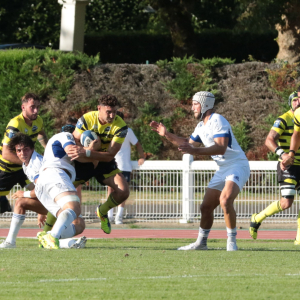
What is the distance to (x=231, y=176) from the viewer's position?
8.63 meters

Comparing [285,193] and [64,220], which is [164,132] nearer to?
[64,220]

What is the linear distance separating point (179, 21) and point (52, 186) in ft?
58.9

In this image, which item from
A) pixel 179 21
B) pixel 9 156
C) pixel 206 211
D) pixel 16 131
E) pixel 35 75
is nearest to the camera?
pixel 206 211

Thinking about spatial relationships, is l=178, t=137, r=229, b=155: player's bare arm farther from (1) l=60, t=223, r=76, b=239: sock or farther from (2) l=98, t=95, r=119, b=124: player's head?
(1) l=60, t=223, r=76, b=239: sock

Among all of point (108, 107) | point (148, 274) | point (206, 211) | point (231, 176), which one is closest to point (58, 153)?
point (108, 107)

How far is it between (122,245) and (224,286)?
176 inches

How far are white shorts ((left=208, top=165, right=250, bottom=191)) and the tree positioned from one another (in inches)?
501

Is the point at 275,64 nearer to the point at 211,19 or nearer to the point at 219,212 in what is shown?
the point at 219,212

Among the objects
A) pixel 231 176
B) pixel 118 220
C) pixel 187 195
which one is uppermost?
pixel 187 195

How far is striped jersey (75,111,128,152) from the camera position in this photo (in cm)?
948

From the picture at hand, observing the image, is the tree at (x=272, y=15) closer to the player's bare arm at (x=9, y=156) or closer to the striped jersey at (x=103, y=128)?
the striped jersey at (x=103, y=128)

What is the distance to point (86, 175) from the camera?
10016 mm

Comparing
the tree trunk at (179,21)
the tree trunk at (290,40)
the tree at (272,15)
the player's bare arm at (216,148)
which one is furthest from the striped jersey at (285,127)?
the tree trunk at (179,21)

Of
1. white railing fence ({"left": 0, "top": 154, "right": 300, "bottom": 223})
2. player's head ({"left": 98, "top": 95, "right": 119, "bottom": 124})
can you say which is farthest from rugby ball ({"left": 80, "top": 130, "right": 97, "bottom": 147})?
white railing fence ({"left": 0, "top": 154, "right": 300, "bottom": 223})
